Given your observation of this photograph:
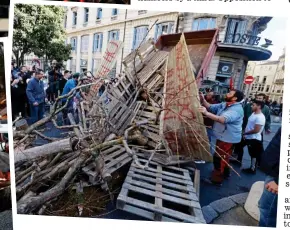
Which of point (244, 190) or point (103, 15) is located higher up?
point (103, 15)

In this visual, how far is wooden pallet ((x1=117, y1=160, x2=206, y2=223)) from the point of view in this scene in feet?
5.57

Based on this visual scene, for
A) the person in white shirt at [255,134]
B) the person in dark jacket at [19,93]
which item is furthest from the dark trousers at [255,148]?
the person in dark jacket at [19,93]

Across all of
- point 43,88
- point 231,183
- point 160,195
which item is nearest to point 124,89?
point 43,88

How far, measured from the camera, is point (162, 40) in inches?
66.4

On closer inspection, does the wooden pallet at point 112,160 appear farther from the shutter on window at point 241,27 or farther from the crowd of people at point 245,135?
the shutter on window at point 241,27

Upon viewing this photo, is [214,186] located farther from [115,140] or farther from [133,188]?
[115,140]

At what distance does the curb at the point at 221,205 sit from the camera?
1.71 m

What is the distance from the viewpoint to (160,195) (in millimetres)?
1728

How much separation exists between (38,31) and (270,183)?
1.98 meters

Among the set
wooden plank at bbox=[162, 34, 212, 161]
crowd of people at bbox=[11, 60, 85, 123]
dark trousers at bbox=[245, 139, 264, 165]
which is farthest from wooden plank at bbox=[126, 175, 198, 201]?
crowd of people at bbox=[11, 60, 85, 123]

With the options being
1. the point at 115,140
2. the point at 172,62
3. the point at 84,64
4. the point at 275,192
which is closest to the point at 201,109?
the point at 172,62

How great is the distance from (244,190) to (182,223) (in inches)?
20.4

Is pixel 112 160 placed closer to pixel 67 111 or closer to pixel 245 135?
pixel 67 111

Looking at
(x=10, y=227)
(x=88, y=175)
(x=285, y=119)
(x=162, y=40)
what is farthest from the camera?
(x=10, y=227)
